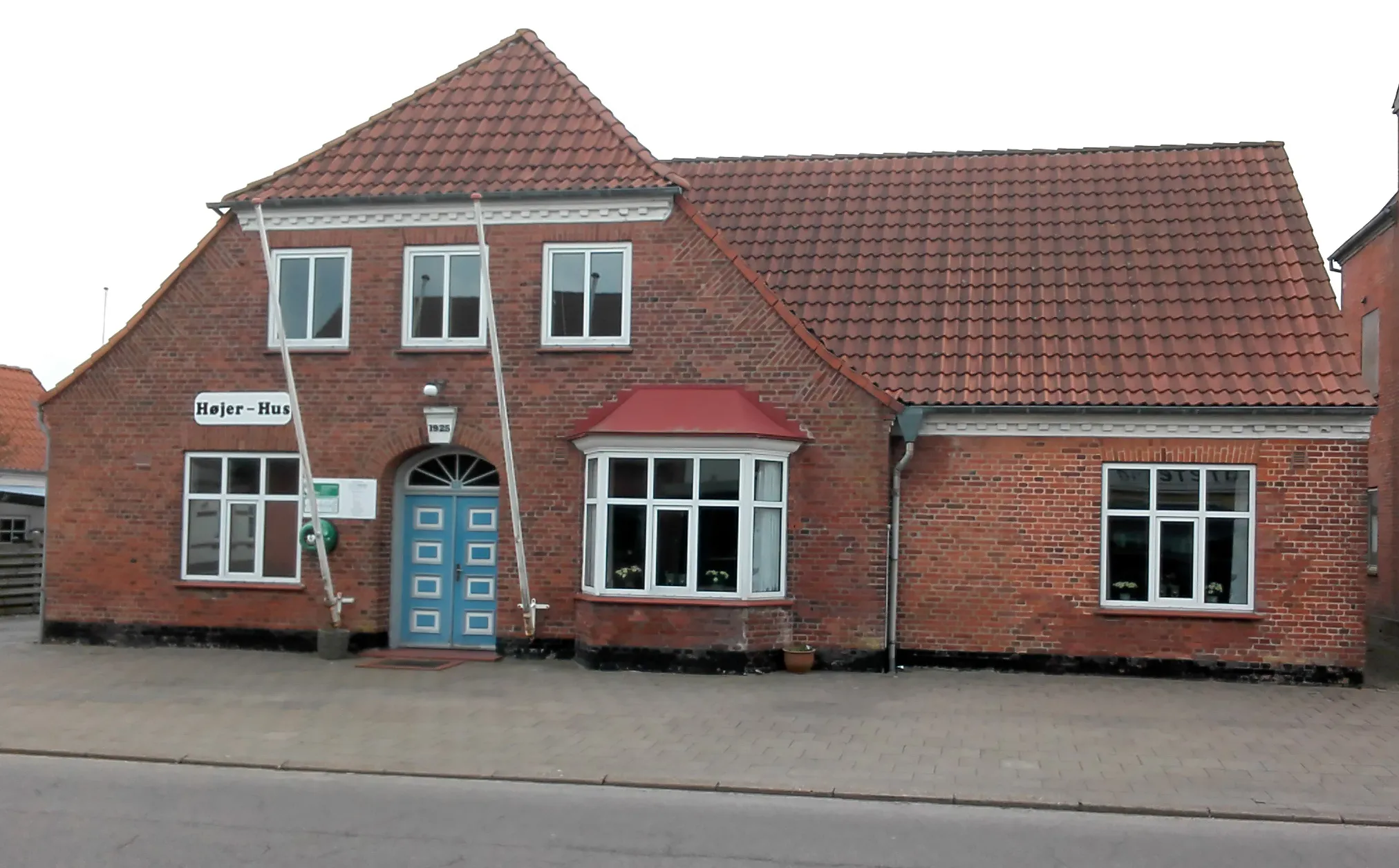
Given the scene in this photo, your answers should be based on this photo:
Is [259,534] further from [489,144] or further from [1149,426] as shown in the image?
[1149,426]

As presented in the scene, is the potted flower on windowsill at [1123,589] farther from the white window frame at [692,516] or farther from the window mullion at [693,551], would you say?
the window mullion at [693,551]

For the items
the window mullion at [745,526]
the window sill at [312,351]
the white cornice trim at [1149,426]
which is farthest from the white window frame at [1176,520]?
the window sill at [312,351]

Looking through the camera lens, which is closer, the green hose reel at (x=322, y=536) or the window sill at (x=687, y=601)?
the window sill at (x=687, y=601)

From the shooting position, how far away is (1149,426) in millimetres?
14984

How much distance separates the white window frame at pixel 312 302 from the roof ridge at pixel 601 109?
145 inches

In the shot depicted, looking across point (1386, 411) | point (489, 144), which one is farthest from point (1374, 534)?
point (489, 144)

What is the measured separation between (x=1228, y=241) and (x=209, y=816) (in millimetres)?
14176

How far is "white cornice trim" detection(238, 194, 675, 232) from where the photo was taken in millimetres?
15805

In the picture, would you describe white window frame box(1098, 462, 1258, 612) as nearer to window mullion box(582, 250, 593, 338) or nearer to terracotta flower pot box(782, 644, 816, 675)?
terracotta flower pot box(782, 644, 816, 675)

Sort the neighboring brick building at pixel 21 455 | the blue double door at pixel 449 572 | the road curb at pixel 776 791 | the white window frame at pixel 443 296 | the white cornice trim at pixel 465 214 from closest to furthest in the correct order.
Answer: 1. the road curb at pixel 776 791
2. the white cornice trim at pixel 465 214
3. the white window frame at pixel 443 296
4. the blue double door at pixel 449 572
5. the neighboring brick building at pixel 21 455

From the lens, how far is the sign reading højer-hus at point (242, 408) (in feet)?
54.4

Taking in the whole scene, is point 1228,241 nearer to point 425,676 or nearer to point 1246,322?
point 1246,322

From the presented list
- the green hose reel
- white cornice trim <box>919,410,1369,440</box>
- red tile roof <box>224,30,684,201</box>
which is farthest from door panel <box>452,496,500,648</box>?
white cornice trim <box>919,410,1369,440</box>

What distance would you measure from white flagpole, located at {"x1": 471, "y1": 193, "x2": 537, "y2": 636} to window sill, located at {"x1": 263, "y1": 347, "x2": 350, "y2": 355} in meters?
2.06
